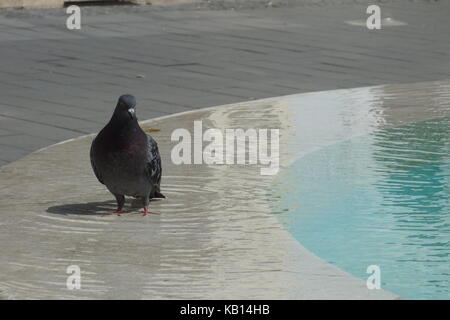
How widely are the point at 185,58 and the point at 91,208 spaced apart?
5.72 meters

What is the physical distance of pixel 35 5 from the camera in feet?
49.6

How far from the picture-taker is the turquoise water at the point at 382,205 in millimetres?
6039

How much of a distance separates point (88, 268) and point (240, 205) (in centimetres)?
153

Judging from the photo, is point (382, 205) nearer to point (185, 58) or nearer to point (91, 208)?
point (91, 208)

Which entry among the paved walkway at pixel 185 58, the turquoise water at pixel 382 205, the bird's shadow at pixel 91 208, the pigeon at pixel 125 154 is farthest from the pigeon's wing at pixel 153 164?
the paved walkway at pixel 185 58

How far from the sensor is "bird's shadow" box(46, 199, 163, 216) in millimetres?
6742

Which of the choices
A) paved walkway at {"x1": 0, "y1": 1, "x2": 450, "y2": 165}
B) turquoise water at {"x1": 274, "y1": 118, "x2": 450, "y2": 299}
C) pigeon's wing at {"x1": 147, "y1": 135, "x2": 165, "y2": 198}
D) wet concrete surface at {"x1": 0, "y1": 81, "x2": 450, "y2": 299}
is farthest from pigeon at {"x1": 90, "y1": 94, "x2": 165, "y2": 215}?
paved walkway at {"x1": 0, "y1": 1, "x2": 450, "y2": 165}

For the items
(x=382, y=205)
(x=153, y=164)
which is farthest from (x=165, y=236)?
(x=382, y=205)

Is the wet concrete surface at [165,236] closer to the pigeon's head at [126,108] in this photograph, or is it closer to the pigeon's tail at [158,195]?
the pigeon's tail at [158,195]

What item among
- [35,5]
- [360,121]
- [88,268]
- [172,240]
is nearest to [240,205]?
[172,240]

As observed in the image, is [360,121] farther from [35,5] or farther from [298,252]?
[35,5]

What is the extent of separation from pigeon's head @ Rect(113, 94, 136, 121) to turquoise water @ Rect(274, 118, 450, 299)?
108 centimetres

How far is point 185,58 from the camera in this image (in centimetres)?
1238

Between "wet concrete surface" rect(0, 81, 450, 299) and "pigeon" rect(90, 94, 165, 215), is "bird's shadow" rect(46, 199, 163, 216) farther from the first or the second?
"pigeon" rect(90, 94, 165, 215)
